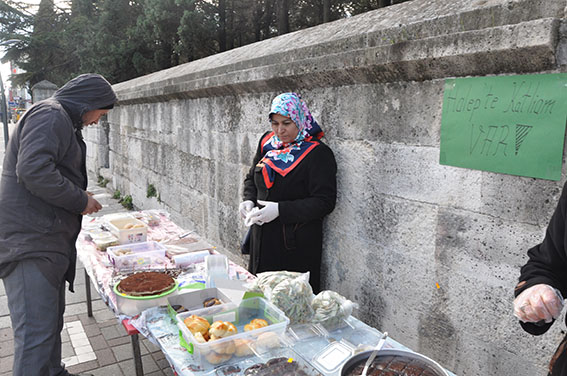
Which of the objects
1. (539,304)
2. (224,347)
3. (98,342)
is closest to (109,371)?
(98,342)

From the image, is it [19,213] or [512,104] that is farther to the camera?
[19,213]

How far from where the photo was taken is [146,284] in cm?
238

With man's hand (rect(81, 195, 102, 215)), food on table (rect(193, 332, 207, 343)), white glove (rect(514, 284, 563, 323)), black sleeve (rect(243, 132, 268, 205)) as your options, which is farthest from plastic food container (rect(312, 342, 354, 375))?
man's hand (rect(81, 195, 102, 215))

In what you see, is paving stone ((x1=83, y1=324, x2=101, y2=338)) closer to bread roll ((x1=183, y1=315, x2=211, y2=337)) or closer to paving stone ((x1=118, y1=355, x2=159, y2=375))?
paving stone ((x1=118, y1=355, x2=159, y2=375))

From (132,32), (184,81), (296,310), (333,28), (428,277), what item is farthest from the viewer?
(132,32)

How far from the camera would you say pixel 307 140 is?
9.48 feet

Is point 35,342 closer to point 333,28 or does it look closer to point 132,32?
point 333,28

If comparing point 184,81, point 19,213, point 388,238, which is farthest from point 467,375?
point 184,81

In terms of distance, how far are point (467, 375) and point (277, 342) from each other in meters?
1.12

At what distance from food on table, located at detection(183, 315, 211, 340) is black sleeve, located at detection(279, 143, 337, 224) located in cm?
105

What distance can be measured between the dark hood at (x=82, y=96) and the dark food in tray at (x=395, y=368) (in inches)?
90.9

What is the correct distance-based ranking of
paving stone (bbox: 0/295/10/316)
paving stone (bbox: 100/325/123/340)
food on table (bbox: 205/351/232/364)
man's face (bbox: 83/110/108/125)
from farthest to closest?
paving stone (bbox: 0/295/10/316) < paving stone (bbox: 100/325/123/340) < man's face (bbox: 83/110/108/125) < food on table (bbox: 205/351/232/364)

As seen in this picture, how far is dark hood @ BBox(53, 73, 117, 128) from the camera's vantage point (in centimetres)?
275

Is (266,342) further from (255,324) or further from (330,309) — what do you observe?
(330,309)
